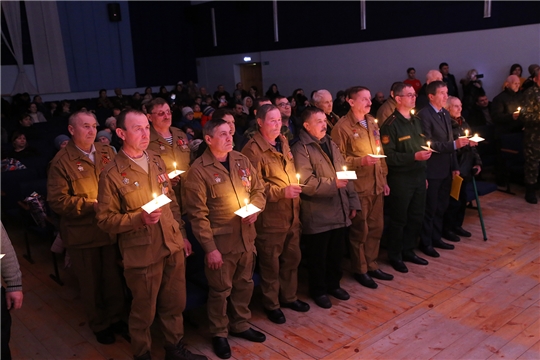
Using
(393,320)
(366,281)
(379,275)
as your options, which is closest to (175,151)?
(366,281)

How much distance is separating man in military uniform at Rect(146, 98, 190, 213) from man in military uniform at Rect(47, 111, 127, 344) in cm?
50

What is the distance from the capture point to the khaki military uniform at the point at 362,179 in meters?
3.89

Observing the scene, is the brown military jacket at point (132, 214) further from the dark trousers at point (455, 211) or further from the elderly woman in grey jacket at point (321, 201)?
the dark trousers at point (455, 211)

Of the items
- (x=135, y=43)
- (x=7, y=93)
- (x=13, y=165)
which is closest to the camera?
(x=13, y=165)

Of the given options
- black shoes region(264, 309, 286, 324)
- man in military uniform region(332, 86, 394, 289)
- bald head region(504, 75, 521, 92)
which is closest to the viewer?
black shoes region(264, 309, 286, 324)

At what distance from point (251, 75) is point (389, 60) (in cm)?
551

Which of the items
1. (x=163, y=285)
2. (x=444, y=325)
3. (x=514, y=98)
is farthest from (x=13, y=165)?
(x=514, y=98)

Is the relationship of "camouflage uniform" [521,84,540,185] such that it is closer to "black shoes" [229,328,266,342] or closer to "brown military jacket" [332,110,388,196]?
"brown military jacket" [332,110,388,196]

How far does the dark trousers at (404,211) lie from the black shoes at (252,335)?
5.32 feet

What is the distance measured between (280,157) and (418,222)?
1.62 meters

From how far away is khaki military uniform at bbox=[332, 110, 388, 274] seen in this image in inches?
153

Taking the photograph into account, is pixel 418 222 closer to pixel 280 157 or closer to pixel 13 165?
pixel 280 157

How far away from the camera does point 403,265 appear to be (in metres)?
4.23

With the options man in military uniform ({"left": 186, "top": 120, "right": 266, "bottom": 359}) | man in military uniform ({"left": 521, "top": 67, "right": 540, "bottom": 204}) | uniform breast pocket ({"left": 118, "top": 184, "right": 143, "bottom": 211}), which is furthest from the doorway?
uniform breast pocket ({"left": 118, "top": 184, "right": 143, "bottom": 211})
